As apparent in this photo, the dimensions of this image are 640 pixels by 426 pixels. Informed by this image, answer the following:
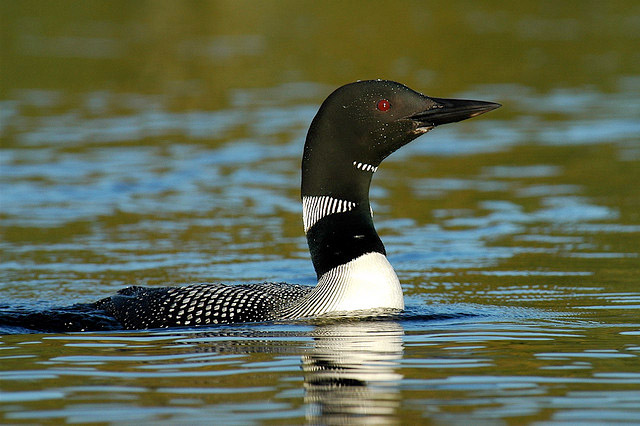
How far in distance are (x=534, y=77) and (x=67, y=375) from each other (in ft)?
46.7

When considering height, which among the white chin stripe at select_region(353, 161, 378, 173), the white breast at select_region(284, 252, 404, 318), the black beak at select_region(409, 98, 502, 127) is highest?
the black beak at select_region(409, 98, 502, 127)

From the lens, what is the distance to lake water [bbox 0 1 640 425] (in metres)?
4.77

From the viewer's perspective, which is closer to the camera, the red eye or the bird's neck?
the bird's neck

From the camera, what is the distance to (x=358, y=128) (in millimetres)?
6258

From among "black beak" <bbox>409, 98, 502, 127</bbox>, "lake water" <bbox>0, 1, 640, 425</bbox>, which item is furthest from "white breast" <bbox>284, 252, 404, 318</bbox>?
"black beak" <bbox>409, 98, 502, 127</bbox>

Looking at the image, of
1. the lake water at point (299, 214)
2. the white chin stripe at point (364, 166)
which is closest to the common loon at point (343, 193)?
the white chin stripe at point (364, 166)

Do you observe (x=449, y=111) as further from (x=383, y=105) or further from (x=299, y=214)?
(x=299, y=214)

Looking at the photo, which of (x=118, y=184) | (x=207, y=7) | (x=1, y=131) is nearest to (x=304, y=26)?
(x=207, y=7)

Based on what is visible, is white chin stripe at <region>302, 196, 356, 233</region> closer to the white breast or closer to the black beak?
the white breast

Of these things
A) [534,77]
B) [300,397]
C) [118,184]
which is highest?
[534,77]

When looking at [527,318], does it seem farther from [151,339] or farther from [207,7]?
[207,7]

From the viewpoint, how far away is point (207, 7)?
26484 millimetres

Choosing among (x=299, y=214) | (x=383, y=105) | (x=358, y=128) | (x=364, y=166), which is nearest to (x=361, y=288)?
(x=364, y=166)

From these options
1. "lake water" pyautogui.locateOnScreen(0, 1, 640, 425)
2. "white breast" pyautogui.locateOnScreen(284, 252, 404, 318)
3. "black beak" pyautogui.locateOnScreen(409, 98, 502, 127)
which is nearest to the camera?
"lake water" pyautogui.locateOnScreen(0, 1, 640, 425)
